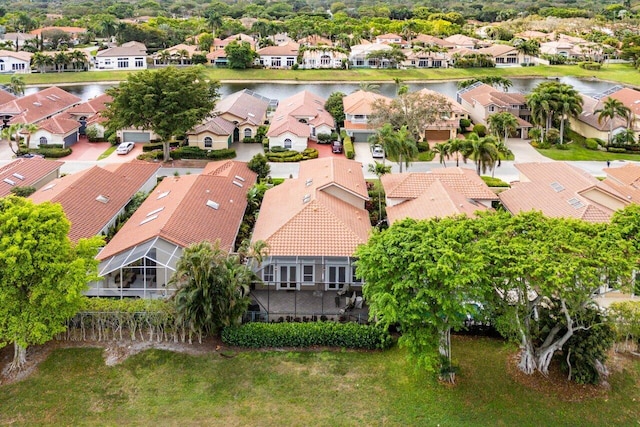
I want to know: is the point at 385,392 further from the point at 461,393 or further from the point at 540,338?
the point at 540,338

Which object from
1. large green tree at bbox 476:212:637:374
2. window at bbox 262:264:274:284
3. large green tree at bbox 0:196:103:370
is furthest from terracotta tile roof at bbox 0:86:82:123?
large green tree at bbox 476:212:637:374

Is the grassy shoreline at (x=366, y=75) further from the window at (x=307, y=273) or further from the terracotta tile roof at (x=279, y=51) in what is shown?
the window at (x=307, y=273)

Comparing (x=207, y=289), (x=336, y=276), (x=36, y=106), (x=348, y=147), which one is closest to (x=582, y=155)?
(x=348, y=147)

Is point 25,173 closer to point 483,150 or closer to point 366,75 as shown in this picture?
point 483,150

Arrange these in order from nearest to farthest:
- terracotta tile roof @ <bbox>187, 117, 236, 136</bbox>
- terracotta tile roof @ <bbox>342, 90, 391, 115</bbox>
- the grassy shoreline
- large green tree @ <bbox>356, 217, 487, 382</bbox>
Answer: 1. large green tree @ <bbox>356, 217, 487, 382</bbox>
2. terracotta tile roof @ <bbox>187, 117, 236, 136</bbox>
3. terracotta tile roof @ <bbox>342, 90, 391, 115</bbox>
4. the grassy shoreline

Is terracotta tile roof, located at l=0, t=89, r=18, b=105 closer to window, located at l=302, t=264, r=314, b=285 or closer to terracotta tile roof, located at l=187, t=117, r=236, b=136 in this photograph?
terracotta tile roof, located at l=187, t=117, r=236, b=136

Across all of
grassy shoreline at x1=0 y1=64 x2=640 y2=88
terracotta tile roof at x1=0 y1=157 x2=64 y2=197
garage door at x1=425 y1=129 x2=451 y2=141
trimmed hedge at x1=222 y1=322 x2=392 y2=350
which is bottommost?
trimmed hedge at x1=222 y1=322 x2=392 y2=350
